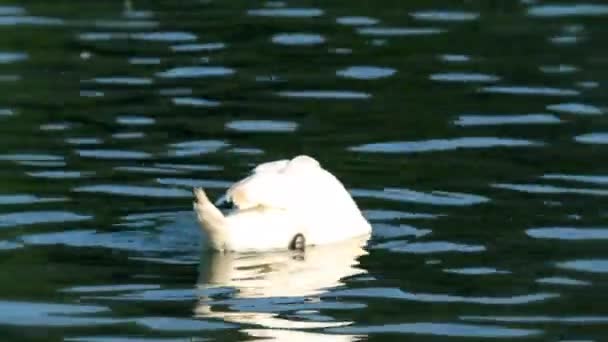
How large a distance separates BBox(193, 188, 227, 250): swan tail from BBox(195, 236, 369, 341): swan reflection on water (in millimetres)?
117

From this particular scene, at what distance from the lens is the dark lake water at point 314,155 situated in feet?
33.1

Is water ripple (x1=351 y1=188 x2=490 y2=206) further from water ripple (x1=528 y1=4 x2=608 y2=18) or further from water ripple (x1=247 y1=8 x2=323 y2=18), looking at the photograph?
water ripple (x1=528 y1=4 x2=608 y2=18)

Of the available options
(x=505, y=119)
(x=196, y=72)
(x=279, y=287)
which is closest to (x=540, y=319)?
(x=279, y=287)

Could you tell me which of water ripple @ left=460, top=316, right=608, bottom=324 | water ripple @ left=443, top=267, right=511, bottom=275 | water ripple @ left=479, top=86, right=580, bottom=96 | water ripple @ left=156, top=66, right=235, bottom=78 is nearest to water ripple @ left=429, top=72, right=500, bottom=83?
water ripple @ left=479, top=86, right=580, bottom=96

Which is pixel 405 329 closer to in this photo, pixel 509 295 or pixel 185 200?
pixel 509 295

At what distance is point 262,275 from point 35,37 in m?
8.49

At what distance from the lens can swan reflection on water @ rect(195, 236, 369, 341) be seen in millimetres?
9711

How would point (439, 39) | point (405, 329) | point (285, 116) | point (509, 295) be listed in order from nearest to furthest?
point (405, 329), point (509, 295), point (285, 116), point (439, 39)

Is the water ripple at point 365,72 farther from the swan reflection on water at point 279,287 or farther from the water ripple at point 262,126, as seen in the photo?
the swan reflection on water at point 279,287

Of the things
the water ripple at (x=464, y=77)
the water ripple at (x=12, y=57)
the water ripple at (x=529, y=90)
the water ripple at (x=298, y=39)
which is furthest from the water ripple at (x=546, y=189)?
the water ripple at (x=12, y=57)

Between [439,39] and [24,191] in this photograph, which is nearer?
[24,191]

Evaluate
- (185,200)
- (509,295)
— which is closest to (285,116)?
(185,200)

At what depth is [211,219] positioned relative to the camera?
35.7 feet

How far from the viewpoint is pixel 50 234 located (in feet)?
38.6
